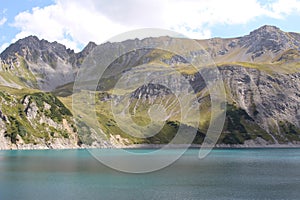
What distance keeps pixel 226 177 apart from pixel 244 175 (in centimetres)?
915

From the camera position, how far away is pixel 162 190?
8556 centimetres

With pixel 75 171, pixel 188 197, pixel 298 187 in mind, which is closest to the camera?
pixel 188 197

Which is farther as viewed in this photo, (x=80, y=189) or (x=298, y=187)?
(x=298, y=187)

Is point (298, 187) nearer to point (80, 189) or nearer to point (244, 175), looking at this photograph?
point (244, 175)

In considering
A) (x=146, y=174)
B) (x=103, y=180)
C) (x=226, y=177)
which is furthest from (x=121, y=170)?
(x=226, y=177)

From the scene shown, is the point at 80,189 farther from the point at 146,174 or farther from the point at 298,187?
the point at 298,187

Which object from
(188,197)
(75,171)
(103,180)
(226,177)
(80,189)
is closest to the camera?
(188,197)

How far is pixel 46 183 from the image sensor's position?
307 feet

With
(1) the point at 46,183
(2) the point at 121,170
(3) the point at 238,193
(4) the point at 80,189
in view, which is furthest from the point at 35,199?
(2) the point at 121,170

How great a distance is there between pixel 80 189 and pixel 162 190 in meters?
18.6

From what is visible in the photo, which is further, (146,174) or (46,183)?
(146,174)

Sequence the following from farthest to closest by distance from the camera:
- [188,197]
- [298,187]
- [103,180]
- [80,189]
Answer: [103,180] < [298,187] < [80,189] < [188,197]

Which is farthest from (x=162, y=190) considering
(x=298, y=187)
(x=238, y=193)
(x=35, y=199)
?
(x=298, y=187)

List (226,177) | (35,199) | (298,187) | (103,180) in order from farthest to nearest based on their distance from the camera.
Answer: (226,177)
(103,180)
(298,187)
(35,199)
